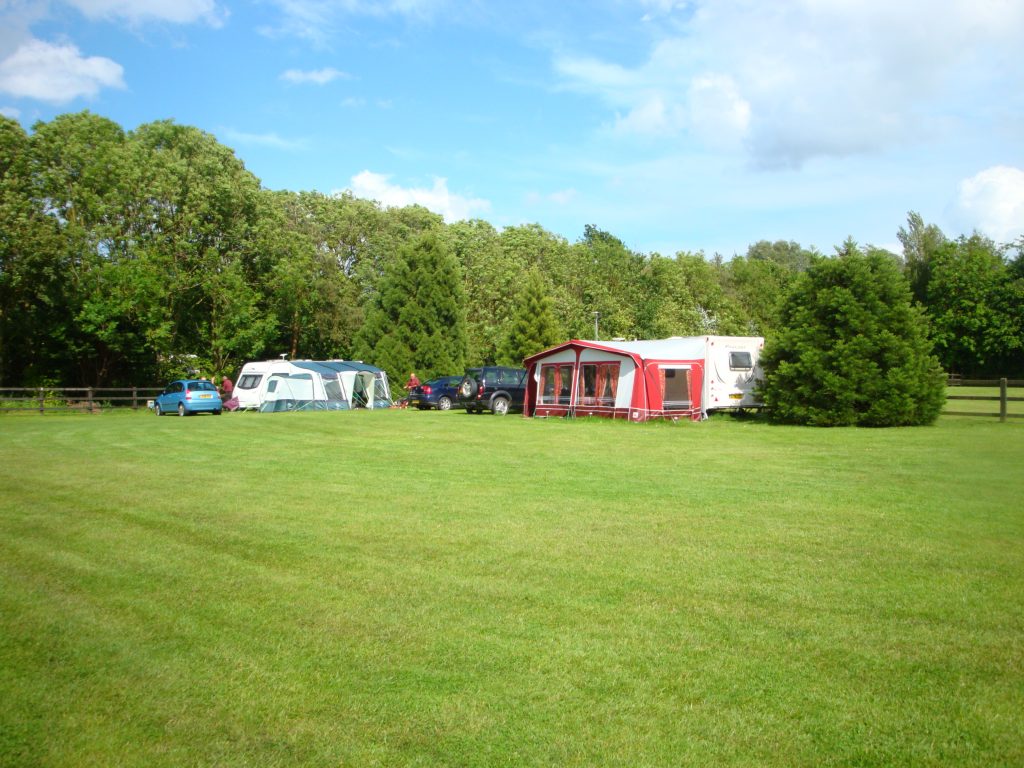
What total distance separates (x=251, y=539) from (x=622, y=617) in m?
3.72

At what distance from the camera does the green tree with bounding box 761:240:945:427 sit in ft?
65.6

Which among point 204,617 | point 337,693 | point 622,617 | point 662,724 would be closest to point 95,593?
point 204,617

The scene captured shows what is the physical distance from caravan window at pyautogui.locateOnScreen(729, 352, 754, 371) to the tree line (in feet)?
5.10

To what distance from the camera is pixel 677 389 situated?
2344 cm

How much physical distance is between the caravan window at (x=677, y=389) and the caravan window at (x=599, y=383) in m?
1.54

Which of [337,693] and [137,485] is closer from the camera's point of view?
[337,693]

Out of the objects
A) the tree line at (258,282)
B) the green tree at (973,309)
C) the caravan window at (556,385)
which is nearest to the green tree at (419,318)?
the tree line at (258,282)

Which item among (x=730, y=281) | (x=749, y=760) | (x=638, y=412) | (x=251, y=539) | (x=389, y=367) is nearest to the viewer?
(x=749, y=760)

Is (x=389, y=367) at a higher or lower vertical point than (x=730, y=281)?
lower

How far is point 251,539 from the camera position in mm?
7074

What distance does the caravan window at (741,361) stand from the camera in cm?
2405

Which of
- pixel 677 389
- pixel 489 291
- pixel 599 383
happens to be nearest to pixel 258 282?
pixel 489 291

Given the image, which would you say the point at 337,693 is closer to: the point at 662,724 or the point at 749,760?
the point at 662,724

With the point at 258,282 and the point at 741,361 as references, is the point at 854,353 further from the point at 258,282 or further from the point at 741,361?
the point at 258,282
